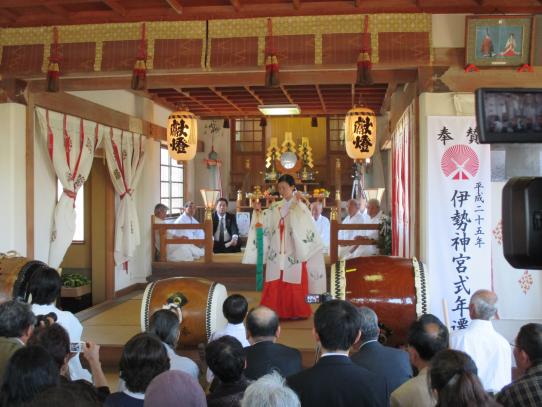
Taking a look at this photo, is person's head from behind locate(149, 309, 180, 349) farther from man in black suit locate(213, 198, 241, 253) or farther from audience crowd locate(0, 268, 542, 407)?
man in black suit locate(213, 198, 241, 253)

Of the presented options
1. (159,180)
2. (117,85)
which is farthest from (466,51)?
(159,180)

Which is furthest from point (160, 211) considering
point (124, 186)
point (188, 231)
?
point (124, 186)

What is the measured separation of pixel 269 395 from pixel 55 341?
3.31 feet

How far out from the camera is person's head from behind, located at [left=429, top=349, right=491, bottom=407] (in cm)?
163

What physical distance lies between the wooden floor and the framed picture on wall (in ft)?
9.19

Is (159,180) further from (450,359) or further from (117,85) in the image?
(450,359)

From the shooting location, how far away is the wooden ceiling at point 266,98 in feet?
26.2

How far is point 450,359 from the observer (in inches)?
73.4

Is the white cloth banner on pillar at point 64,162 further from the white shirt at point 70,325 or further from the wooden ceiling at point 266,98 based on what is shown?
the white shirt at point 70,325

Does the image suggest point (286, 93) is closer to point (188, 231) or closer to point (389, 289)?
point (188, 231)

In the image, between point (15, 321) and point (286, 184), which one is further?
point (286, 184)

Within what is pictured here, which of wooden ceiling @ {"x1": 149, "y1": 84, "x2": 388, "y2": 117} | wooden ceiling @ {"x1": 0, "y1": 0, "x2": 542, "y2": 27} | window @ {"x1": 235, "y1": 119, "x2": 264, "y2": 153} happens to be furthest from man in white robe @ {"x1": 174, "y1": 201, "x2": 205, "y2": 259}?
window @ {"x1": 235, "y1": 119, "x2": 264, "y2": 153}

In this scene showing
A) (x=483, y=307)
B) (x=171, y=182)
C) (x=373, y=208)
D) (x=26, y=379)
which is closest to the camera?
(x=26, y=379)

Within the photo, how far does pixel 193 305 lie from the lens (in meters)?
4.65
